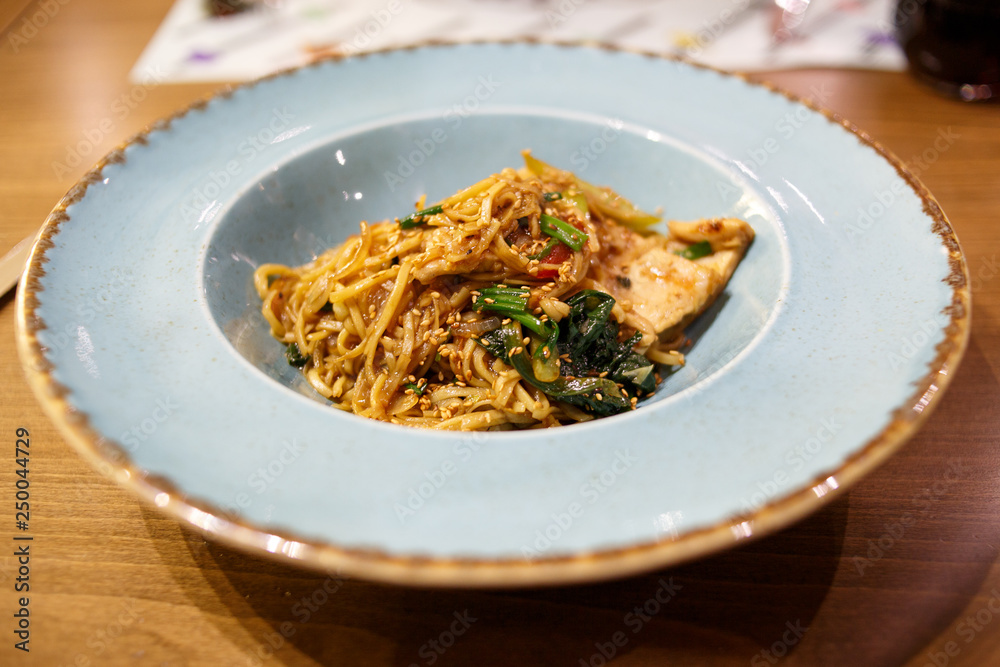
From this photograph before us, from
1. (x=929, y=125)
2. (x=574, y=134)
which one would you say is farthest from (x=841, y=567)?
(x=929, y=125)

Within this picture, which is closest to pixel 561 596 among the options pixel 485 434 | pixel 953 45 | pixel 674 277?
pixel 485 434

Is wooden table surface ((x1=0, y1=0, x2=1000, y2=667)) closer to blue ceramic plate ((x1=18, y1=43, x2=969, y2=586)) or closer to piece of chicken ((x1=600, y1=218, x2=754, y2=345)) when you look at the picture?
blue ceramic plate ((x1=18, y1=43, x2=969, y2=586))

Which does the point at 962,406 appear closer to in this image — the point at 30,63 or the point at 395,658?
the point at 395,658

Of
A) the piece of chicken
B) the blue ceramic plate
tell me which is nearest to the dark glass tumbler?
the blue ceramic plate

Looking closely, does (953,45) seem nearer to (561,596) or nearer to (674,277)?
(674,277)

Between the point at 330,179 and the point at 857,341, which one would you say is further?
the point at 330,179

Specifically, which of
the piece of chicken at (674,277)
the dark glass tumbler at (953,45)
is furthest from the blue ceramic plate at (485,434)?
the dark glass tumbler at (953,45)
